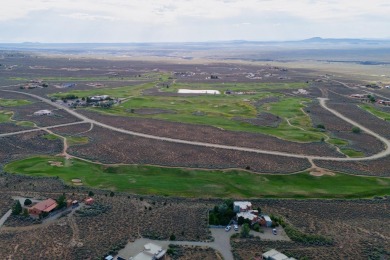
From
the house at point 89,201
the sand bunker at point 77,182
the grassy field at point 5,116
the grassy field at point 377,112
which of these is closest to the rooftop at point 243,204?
the house at point 89,201

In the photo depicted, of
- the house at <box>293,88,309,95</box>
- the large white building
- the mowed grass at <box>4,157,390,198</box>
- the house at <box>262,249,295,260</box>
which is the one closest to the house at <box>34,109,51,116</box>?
the mowed grass at <box>4,157,390,198</box>

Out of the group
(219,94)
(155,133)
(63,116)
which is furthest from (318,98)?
(63,116)

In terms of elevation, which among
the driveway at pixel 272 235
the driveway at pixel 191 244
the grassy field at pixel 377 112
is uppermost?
the grassy field at pixel 377 112

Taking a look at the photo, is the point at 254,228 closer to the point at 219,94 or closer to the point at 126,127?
the point at 126,127

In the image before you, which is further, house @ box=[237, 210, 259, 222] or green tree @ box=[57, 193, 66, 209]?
green tree @ box=[57, 193, 66, 209]

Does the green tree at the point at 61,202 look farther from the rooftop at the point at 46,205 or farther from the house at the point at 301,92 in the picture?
the house at the point at 301,92

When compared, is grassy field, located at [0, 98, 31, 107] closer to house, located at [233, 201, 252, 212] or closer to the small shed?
house, located at [233, 201, 252, 212]
